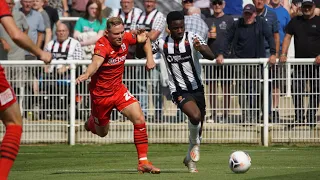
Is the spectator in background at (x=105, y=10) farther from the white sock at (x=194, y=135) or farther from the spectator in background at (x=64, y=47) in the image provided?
the white sock at (x=194, y=135)

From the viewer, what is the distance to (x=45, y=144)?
21203 millimetres

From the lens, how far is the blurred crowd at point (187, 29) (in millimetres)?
20828

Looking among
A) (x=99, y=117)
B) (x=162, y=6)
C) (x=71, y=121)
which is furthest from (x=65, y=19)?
(x=99, y=117)

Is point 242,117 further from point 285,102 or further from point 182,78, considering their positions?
point 182,78

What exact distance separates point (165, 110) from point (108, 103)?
5466mm

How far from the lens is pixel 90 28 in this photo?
22500mm

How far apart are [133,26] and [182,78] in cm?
630

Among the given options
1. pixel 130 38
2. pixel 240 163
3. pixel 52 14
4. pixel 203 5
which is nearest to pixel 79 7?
pixel 52 14

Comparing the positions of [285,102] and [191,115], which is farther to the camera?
[285,102]

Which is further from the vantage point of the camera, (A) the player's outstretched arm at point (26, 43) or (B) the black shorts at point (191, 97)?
(B) the black shorts at point (191, 97)

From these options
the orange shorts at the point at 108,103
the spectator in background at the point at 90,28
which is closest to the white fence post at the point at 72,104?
the spectator in background at the point at 90,28

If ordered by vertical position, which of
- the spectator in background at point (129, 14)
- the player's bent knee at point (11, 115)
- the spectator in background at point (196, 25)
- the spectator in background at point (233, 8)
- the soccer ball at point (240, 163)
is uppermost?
the spectator in background at point (233, 8)

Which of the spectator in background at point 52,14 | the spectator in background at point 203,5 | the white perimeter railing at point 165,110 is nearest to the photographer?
the white perimeter railing at point 165,110

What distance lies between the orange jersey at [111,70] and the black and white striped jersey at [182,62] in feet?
1.79
